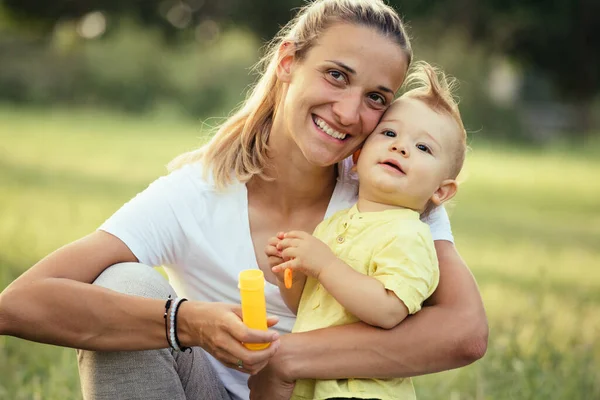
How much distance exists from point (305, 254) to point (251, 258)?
413mm

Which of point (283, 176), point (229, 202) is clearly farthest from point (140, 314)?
point (283, 176)

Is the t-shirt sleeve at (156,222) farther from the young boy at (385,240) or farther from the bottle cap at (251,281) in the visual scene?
the bottle cap at (251,281)

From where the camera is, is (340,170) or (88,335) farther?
(340,170)

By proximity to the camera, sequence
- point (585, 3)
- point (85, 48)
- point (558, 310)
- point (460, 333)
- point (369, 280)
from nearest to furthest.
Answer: point (369, 280), point (460, 333), point (558, 310), point (85, 48), point (585, 3)

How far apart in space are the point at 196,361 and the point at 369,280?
2.18 feet

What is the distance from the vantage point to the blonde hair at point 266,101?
2736 mm

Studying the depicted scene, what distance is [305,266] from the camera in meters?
2.42

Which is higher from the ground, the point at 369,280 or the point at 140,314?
the point at 369,280

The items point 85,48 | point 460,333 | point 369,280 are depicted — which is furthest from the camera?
point 85,48

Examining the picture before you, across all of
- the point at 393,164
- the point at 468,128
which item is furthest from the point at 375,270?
the point at 468,128

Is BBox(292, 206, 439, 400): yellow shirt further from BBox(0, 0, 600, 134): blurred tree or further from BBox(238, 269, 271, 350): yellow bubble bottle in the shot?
BBox(0, 0, 600, 134): blurred tree

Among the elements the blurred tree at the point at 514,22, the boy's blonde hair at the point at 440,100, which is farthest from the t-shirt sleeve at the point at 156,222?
the blurred tree at the point at 514,22

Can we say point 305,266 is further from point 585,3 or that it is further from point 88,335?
point 585,3

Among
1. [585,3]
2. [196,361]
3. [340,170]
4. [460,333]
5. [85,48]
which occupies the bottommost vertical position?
[196,361]
